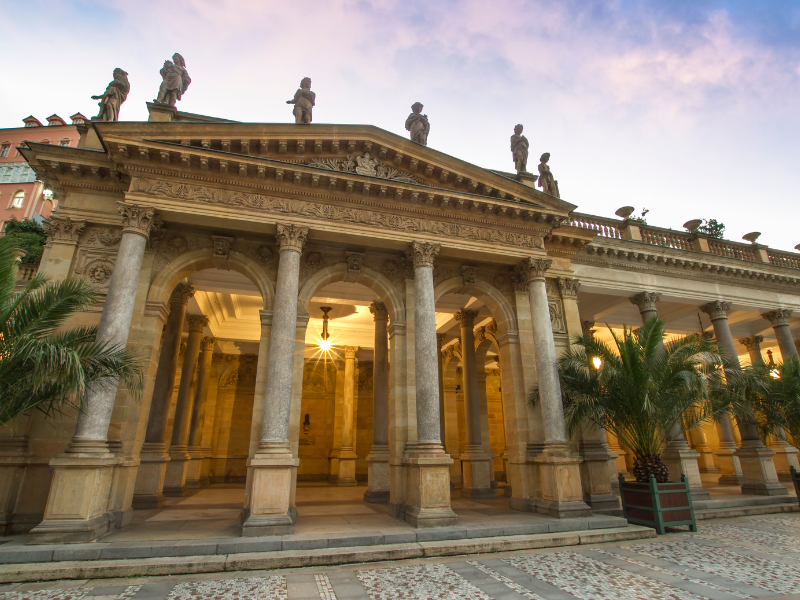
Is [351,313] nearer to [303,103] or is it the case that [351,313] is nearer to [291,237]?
[291,237]

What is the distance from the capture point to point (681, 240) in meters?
17.8

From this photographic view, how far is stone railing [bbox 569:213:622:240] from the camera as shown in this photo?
54.0ft

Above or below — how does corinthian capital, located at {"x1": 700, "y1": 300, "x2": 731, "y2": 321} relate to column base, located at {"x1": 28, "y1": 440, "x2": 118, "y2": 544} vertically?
above

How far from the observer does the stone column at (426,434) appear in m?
9.72

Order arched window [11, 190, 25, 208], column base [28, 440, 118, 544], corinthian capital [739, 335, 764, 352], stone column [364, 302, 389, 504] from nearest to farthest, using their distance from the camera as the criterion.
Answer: column base [28, 440, 118, 544] < stone column [364, 302, 389, 504] < corinthian capital [739, 335, 764, 352] < arched window [11, 190, 25, 208]

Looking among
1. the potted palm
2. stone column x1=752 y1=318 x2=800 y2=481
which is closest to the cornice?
stone column x1=752 y1=318 x2=800 y2=481

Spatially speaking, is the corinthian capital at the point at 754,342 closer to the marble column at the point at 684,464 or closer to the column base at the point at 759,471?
the column base at the point at 759,471

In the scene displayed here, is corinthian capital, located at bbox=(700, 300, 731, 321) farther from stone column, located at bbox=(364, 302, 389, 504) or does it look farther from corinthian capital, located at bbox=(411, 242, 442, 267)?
stone column, located at bbox=(364, 302, 389, 504)

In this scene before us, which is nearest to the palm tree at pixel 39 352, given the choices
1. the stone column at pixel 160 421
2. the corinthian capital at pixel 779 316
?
the stone column at pixel 160 421

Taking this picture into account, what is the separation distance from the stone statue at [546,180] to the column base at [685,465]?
8959mm

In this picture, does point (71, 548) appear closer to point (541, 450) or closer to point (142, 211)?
point (142, 211)

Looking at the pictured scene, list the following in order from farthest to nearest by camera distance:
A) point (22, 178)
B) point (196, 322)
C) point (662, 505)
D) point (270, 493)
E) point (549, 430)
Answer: point (22, 178)
point (196, 322)
point (549, 430)
point (662, 505)
point (270, 493)

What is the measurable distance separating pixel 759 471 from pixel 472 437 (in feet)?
31.2

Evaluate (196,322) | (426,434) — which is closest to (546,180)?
(426,434)
